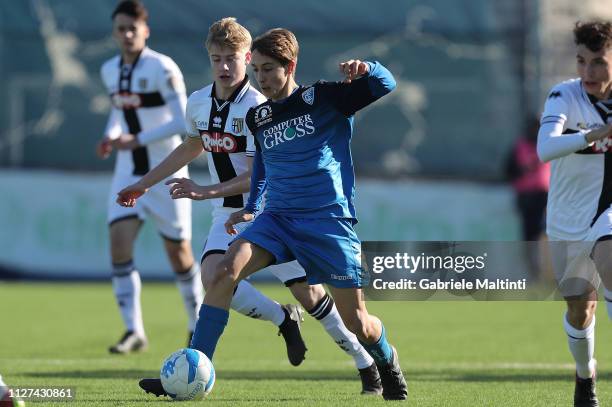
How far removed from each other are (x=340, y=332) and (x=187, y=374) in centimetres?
130

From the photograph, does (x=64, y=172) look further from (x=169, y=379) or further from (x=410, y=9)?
(x=169, y=379)

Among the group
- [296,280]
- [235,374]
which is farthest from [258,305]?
[235,374]

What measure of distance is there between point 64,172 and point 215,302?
12.0 metres

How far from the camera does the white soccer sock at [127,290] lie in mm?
10141

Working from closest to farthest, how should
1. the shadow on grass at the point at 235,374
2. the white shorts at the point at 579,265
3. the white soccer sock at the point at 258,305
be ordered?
the white shorts at the point at 579,265, the white soccer sock at the point at 258,305, the shadow on grass at the point at 235,374

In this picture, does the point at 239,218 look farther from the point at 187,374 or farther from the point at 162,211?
the point at 162,211

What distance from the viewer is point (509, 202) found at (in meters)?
17.4

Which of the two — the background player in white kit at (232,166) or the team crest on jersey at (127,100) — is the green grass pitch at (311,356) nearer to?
the background player in white kit at (232,166)

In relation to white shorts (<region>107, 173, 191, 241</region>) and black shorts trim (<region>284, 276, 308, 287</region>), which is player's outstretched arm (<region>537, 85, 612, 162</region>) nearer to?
black shorts trim (<region>284, 276, 308, 287</region>)

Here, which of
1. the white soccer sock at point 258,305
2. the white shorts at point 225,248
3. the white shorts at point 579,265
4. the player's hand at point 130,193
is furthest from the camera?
the white soccer sock at point 258,305

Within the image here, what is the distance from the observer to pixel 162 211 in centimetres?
1000

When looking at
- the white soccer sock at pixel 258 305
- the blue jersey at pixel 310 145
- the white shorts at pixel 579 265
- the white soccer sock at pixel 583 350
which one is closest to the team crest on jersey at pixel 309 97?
the blue jersey at pixel 310 145

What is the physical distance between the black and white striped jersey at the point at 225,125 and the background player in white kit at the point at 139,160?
238 centimetres

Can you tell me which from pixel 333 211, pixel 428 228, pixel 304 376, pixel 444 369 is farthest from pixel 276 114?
pixel 428 228
